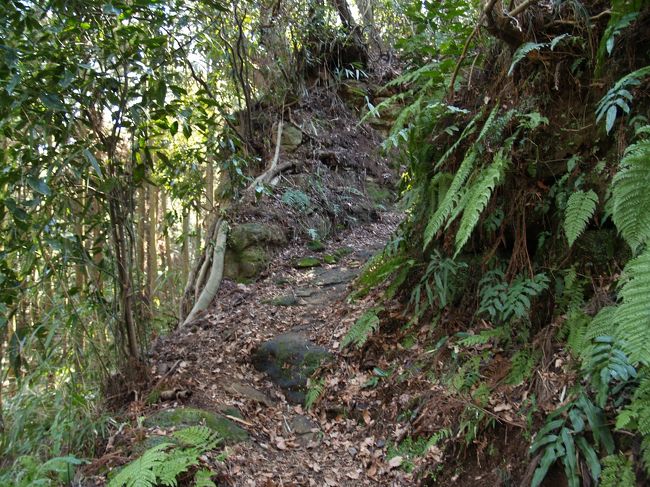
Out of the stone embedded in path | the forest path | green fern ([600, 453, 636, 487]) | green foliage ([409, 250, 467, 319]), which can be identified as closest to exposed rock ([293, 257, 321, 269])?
the forest path

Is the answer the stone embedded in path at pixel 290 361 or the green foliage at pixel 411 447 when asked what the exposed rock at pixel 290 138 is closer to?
the stone embedded in path at pixel 290 361

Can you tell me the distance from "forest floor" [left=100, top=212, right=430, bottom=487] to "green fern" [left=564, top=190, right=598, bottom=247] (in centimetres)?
183

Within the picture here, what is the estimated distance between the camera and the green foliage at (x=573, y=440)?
7.43ft

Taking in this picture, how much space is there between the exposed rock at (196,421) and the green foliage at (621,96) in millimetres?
3159

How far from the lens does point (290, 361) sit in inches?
182

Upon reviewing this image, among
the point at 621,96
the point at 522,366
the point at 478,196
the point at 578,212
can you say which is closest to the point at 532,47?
the point at 621,96

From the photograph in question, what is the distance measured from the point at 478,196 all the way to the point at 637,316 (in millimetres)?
1515

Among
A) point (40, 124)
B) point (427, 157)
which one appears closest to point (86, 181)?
point (40, 124)

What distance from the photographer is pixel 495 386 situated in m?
3.06

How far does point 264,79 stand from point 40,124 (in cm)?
679

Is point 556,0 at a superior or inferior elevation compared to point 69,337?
superior

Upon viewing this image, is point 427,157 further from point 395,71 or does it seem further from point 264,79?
point 395,71

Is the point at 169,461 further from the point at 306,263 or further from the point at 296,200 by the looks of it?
the point at 296,200

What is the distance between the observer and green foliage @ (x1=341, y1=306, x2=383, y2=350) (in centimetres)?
421
